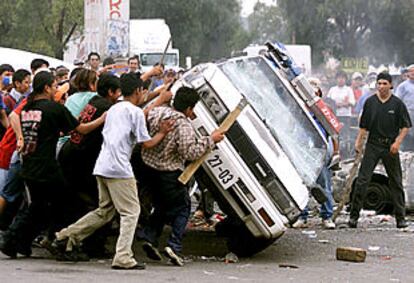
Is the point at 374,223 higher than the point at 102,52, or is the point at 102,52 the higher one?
the point at 102,52

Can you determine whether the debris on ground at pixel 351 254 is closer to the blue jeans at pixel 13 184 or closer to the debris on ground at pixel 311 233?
the debris on ground at pixel 311 233

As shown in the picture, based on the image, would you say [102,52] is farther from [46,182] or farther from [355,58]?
[355,58]

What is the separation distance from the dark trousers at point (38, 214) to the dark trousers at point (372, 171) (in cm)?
491

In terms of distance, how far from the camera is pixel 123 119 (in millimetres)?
9859

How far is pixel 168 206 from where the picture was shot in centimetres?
1033

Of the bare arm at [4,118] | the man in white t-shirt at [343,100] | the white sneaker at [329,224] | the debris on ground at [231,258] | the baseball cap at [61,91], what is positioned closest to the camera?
the debris on ground at [231,258]

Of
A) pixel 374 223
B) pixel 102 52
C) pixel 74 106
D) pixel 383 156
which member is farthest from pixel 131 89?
pixel 102 52

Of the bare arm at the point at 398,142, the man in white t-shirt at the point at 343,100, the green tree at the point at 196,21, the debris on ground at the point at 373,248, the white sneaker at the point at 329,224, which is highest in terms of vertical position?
the bare arm at the point at 398,142

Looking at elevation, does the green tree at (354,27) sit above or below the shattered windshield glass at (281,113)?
below

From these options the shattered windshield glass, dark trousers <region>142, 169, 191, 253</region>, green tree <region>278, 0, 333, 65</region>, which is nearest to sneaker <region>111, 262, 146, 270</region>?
dark trousers <region>142, 169, 191, 253</region>

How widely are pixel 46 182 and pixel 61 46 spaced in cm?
3065

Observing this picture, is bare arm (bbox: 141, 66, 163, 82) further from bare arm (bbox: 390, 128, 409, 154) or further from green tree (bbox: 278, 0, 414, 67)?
green tree (bbox: 278, 0, 414, 67)

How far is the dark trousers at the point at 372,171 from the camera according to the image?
1395 centimetres

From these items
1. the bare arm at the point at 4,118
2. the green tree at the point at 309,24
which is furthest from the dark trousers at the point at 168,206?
the green tree at the point at 309,24
